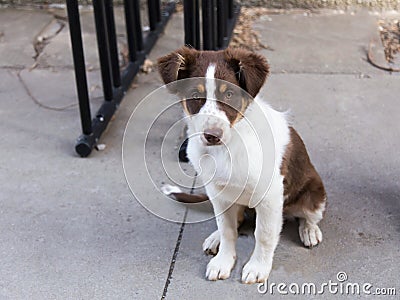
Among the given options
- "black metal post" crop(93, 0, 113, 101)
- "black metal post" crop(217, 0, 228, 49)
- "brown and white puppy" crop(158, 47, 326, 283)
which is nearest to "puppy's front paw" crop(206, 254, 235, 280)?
"brown and white puppy" crop(158, 47, 326, 283)

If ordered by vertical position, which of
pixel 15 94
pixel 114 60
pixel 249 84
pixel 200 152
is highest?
pixel 249 84

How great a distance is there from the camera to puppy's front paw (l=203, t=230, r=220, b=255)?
3.27 metres

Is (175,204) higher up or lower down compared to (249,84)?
lower down

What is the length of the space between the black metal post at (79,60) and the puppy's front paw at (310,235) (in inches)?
61.4

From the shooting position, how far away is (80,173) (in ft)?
13.0

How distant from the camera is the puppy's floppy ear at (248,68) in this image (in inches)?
106

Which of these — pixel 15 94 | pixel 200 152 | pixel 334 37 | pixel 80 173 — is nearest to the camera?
pixel 200 152

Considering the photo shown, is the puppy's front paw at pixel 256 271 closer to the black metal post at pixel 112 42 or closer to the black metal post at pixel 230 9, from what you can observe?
the black metal post at pixel 112 42

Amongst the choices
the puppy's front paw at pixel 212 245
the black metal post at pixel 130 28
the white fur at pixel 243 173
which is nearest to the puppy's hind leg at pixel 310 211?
the white fur at pixel 243 173

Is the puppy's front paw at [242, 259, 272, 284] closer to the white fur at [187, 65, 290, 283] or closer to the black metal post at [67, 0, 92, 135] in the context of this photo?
the white fur at [187, 65, 290, 283]

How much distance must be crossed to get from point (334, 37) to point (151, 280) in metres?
3.13

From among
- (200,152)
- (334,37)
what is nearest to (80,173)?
(200,152)

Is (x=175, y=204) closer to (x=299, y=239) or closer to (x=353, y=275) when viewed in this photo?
(x=299, y=239)

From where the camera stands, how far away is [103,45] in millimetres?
4246
